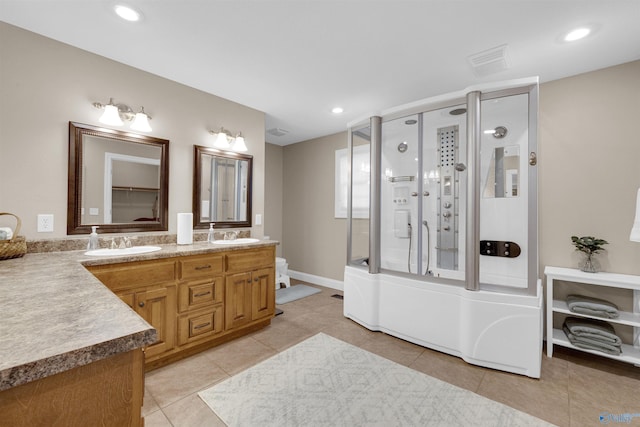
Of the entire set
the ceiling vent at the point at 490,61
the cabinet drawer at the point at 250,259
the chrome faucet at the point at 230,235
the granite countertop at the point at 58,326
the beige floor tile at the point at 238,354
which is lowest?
the beige floor tile at the point at 238,354

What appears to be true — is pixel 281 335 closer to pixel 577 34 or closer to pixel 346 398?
pixel 346 398

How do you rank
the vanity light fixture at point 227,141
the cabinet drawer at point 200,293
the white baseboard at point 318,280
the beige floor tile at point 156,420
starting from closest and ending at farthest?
the beige floor tile at point 156,420, the cabinet drawer at point 200,293, the vanity light fixture at point 227,141, the white baseboard at point 318,280

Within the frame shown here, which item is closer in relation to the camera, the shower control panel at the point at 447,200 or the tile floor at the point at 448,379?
the tile floor at the point at 448,379

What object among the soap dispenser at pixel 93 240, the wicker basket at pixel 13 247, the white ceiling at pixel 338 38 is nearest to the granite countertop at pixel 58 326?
the wicker basket at pixel 13 247

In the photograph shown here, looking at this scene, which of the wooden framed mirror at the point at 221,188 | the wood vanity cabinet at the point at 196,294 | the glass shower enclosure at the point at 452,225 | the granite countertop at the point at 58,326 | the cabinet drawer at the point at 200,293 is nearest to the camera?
the granite countertop at the point at 58,326

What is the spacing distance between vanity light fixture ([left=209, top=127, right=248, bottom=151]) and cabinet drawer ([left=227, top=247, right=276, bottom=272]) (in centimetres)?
124

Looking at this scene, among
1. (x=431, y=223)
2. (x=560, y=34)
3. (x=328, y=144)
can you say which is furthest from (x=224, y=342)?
(x=560, y=34)

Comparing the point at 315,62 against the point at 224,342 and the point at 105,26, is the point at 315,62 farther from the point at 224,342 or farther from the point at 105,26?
the point at 224,342

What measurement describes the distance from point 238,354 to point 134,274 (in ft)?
3.58

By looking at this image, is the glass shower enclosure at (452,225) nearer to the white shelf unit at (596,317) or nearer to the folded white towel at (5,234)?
the white shelf unit at (596,317)

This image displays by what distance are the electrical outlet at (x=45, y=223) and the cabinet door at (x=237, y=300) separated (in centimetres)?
138

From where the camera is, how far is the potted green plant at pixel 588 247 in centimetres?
236

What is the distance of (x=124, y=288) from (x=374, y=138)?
260 centimetres

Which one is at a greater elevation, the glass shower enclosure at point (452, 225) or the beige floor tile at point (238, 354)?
the glass shower enclosure at point (452, 225)
